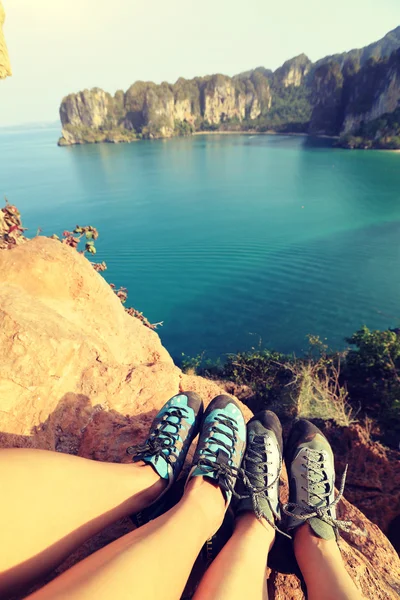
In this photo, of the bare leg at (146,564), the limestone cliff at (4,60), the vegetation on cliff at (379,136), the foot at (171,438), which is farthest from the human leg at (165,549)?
the vegetation on cliff at (379,136)

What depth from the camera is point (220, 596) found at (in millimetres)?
1129

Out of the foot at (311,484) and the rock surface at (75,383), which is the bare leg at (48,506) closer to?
the rock surface at (75,383)

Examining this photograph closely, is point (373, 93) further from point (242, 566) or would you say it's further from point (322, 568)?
point (242, 566)

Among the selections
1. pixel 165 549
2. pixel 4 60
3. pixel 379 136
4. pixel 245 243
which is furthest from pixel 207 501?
pixel 379 136

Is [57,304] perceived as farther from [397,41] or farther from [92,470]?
[397,41]

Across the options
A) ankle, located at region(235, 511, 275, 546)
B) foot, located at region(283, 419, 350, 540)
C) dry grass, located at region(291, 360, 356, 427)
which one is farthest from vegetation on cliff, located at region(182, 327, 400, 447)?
ankle, located at region(235, 511, 275, 546)

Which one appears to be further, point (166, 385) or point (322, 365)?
point (322, 365)

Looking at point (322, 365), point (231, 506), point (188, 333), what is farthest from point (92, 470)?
point (188, 333)

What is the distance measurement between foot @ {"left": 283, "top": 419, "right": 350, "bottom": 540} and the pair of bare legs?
8 cm

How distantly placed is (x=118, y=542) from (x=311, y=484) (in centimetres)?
112

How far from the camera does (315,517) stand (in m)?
1.60

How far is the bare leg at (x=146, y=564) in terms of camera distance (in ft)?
3.18

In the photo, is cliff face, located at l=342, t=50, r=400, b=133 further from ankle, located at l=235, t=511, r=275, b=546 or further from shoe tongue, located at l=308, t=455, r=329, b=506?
ankle, located at l=235, t=511, r=275, b=546

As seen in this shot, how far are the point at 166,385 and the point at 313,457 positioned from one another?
3.86ft
